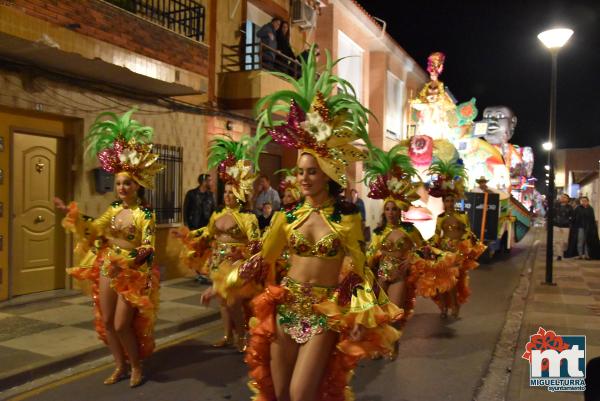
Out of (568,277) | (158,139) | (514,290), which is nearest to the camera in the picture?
(158,139)

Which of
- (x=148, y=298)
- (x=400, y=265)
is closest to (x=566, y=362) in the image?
(x=400, y=265)

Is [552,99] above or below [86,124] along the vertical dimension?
above

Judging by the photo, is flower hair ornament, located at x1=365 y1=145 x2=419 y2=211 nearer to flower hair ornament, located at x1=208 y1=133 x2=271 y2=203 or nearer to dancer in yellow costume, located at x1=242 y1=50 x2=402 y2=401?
flower hair ornament, located at x1=208 y1=133 x2=271 y2=203

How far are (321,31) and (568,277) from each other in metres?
10.4

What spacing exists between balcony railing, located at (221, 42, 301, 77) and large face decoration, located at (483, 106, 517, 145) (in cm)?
1197

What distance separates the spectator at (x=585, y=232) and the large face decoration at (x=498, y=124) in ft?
20.8

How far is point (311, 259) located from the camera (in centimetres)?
372

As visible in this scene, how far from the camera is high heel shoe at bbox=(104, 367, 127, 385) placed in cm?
539

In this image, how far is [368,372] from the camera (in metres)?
5.96

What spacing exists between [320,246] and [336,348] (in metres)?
0.68

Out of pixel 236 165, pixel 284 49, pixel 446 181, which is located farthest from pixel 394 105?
pixel 236 165

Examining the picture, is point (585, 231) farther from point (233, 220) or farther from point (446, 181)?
point (233, 220)

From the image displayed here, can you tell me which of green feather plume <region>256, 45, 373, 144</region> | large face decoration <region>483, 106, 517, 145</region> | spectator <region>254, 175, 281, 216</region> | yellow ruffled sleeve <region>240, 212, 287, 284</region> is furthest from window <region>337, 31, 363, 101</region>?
yellow ruffled sleeve <region>240, 212, 287, 284</region>

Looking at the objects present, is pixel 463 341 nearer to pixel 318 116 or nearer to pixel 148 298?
pixel 148 298
